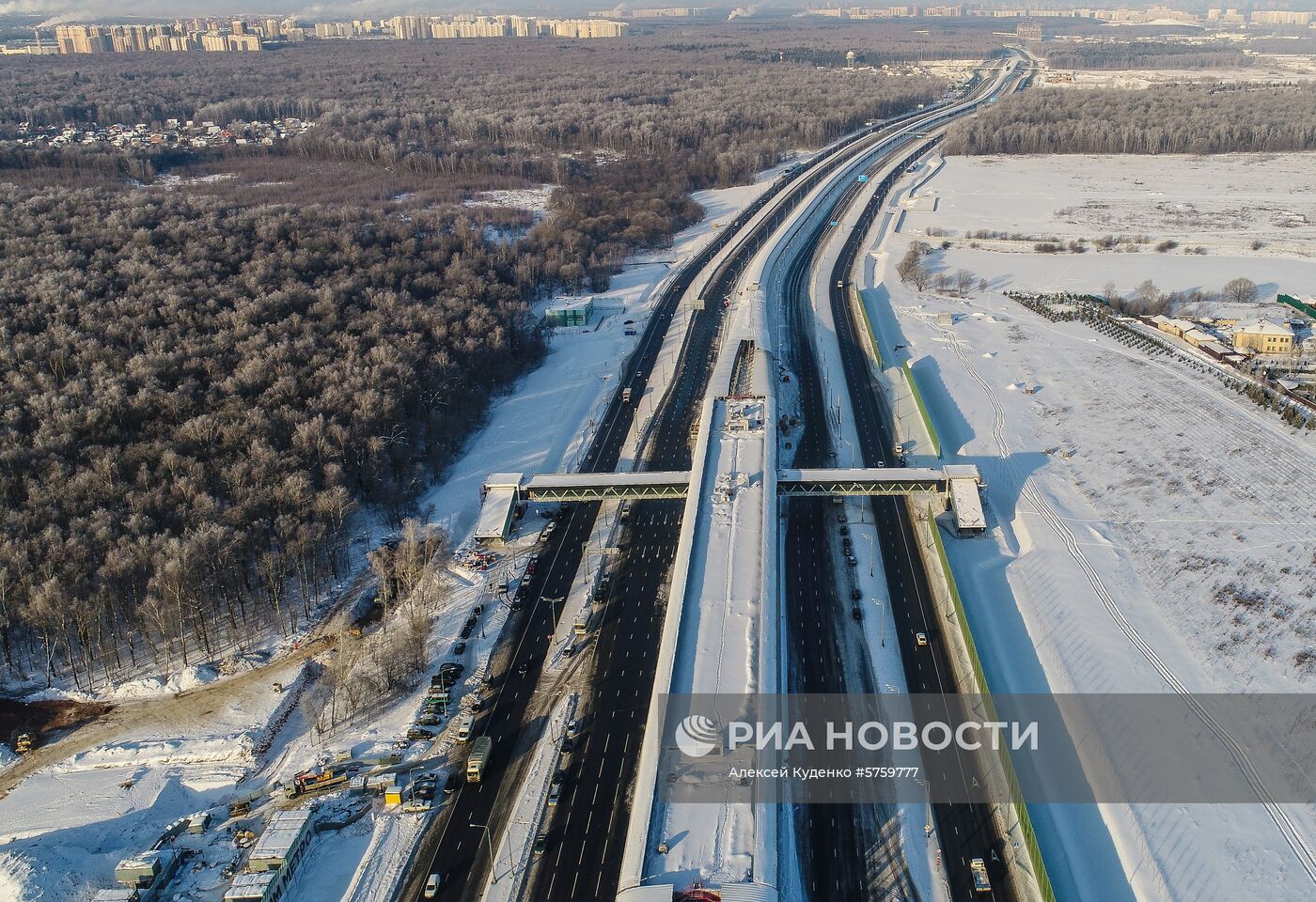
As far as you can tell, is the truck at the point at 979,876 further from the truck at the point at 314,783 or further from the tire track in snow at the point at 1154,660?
the truck at the point at 314,783

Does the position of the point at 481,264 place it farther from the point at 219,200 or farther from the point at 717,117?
the point at 717,117

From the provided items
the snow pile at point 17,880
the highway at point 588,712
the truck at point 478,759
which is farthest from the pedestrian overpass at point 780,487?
the snow pile at point 17,880

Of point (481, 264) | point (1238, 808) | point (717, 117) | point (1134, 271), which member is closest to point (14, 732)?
point (1238, 808)

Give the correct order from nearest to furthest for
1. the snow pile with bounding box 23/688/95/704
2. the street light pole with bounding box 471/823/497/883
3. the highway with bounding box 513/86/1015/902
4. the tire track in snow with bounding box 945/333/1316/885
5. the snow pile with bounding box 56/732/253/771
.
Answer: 1. the street light pole with bounding box 471/823/497/883
2. the highway with bounding box 513/86/1015/902
3. the tire track in snow with bounding box 945/333/1316/885
4. the snow pile with bounding box 56/732/253/771
5. the snow pile with bounding box 23/688/95/704

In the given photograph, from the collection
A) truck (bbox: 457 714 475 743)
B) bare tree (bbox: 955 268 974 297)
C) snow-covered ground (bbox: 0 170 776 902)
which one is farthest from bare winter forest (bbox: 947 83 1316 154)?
truck (bbox: 457 714 475 743)

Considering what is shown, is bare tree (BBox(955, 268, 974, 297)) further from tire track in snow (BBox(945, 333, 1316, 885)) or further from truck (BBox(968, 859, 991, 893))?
truck (BBox(968, 859, 991, 893))

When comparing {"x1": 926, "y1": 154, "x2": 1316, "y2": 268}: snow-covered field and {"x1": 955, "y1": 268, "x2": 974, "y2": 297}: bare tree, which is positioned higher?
{"x1": 926, "y1": 154, "x2": 1316, "y2": 268}: snow-covered field
